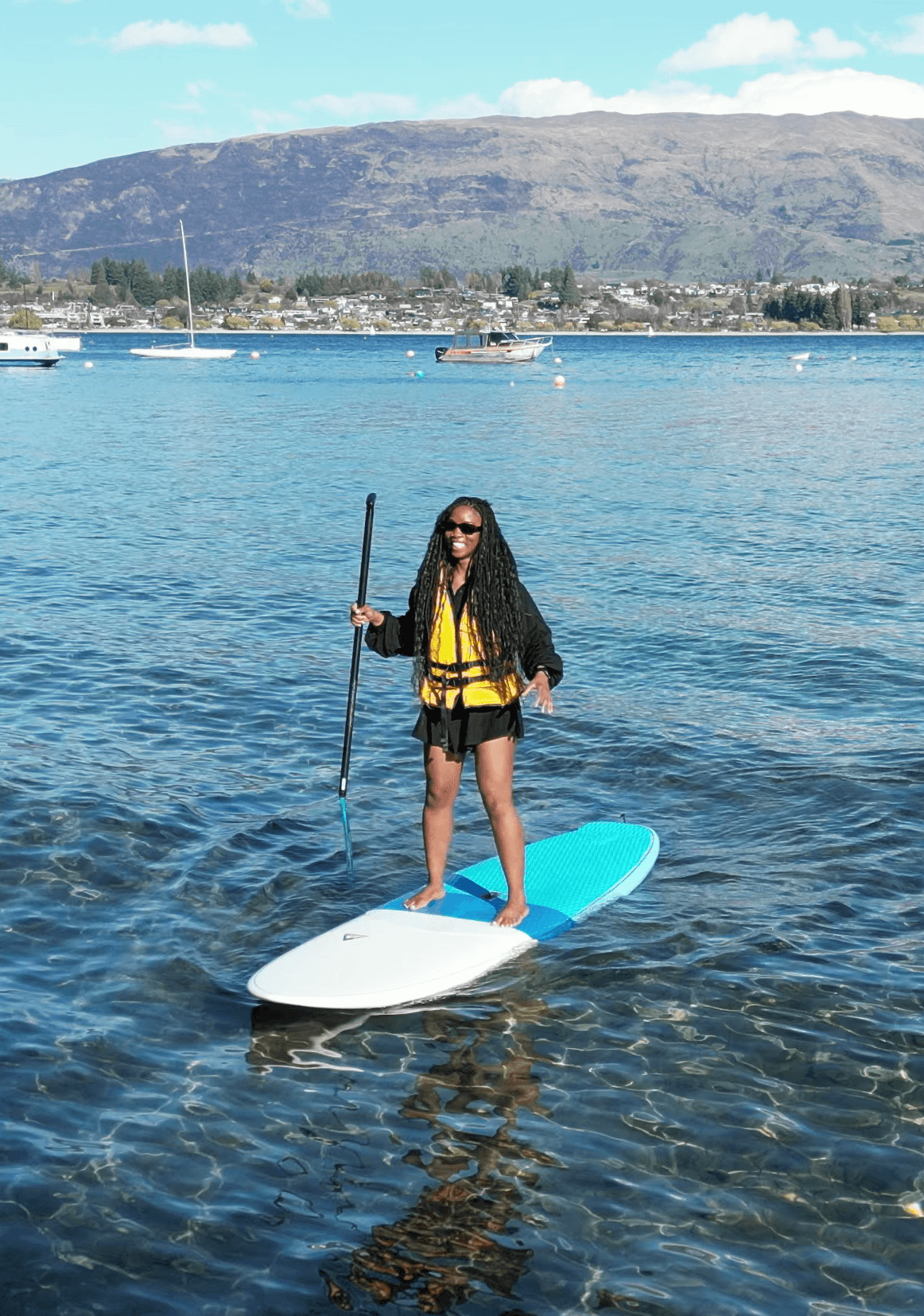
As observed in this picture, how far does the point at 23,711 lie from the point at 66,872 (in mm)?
4466

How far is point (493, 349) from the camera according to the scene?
359 ft

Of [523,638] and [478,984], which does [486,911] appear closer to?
[478,984]

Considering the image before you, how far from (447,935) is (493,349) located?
344 ft

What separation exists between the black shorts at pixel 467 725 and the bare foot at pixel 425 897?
1.11 metres

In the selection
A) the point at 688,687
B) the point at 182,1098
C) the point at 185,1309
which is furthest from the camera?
the point at 688,687

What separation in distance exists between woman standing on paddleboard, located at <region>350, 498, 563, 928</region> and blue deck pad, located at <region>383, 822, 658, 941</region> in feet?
2.43

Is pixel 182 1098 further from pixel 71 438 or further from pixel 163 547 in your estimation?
pixel 71 438

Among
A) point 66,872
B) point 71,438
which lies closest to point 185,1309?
point 66,872

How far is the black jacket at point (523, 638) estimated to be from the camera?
7621 millimetres

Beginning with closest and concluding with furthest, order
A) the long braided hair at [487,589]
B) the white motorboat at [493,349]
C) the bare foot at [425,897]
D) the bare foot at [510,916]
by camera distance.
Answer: the long braided hair at [487,589] < the bare foot at [510,916] < the bare foot at [425,897] < the white motorboat at [493,349]

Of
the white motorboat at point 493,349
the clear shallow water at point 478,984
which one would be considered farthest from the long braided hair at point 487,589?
the white motorboat at point 493,349

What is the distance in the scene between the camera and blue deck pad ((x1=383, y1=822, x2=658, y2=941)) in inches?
334

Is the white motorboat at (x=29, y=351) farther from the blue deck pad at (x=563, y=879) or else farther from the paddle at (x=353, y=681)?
the blue deck pad at (x=563, y=879)

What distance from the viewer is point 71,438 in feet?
155
